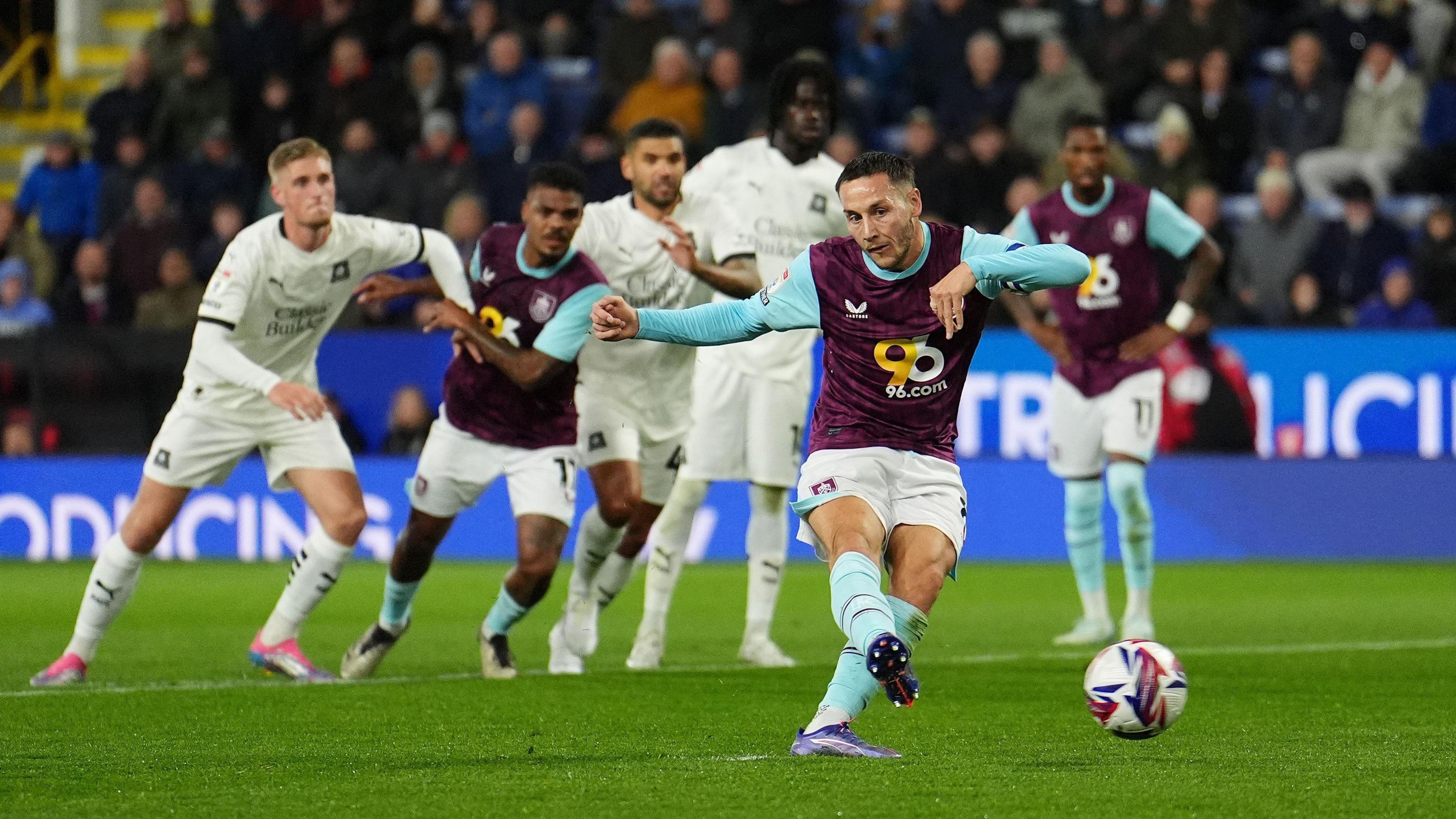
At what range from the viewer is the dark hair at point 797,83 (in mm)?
9492

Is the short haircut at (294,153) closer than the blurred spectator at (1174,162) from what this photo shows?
Yes

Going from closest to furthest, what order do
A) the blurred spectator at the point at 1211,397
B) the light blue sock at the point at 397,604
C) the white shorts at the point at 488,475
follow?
1. the white shorts at the point at 488,475
2. the light blue sock at the point at 397,604
3. the blurred spectator at the point at 1211,397

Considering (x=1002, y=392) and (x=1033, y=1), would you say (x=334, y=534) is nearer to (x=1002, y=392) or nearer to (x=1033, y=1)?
(x=1002, y=392)

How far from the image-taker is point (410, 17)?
19.9 meters

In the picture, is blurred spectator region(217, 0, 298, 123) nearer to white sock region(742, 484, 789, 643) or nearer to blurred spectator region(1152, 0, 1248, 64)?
blurred spectator region(1152, 0, 1248, 64)

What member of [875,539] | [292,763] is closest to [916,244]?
[875,539]

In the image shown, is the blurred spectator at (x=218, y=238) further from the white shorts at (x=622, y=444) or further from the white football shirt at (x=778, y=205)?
the white shorts at (x=622, y=444)

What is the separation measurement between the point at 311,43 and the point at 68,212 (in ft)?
9.16

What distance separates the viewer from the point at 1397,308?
598 inches

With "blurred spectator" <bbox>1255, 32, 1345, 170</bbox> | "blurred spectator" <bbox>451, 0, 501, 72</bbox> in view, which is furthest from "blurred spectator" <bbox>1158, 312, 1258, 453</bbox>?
"blurred spectator" <bbox>451, 0, 501, 72</bbox>

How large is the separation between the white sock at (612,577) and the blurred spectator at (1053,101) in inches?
337

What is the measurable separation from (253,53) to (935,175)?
280 inches

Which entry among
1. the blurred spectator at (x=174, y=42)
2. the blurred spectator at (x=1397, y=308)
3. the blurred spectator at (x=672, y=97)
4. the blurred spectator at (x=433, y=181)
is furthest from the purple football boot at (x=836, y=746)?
the blurred spectator at (x=174, y=42)

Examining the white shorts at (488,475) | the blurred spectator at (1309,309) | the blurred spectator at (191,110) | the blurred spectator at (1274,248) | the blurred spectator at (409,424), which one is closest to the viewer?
the white shorts at (488,475)
